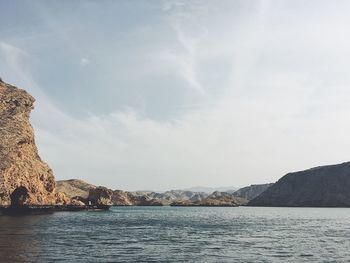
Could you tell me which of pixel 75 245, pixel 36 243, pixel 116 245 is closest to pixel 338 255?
pixel 116 245

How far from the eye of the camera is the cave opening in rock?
454 feet

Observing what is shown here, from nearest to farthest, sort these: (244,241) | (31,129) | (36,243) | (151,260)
→ (151,260)
(36,243)
(244,241)
(31,129)

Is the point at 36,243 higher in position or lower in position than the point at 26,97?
lower

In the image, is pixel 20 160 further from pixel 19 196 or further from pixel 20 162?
pixel 19 196

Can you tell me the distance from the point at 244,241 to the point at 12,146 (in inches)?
3851

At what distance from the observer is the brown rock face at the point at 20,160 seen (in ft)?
437

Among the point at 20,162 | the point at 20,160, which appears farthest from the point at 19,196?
the point at 20,160

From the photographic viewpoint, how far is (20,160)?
143 meters

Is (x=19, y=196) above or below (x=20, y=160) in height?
below

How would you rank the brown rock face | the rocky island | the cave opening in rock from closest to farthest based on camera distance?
the rocky island
the brown rock face
the cave opening in rock

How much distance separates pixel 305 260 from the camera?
43.8 m

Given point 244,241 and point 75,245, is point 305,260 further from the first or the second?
point 75,245

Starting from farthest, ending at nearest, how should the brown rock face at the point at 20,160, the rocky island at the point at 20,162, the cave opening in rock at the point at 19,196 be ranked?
the cave opening in rock at the point at 19,196 → the brown rock face at the point at 20,160 → the rocky island at the point at 20,162

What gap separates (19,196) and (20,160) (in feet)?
37.7
